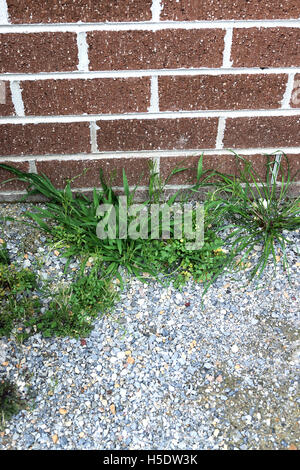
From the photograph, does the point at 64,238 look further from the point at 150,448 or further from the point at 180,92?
the point at 150,448

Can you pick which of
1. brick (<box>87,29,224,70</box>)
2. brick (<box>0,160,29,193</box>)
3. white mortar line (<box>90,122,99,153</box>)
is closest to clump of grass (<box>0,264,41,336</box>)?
brick (<box>0,160,29,193</box>)

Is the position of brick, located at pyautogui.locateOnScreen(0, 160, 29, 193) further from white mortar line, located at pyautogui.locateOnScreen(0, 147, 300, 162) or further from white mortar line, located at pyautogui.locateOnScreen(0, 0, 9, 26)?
white mortar line, located at pyautogui.locateOnScreen(0, 0, 9, 26)

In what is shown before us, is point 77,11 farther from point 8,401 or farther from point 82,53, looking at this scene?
point 8,401

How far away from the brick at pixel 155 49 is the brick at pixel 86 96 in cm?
7

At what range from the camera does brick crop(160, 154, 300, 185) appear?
2336 mm

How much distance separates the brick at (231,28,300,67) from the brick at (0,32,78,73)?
0.67m

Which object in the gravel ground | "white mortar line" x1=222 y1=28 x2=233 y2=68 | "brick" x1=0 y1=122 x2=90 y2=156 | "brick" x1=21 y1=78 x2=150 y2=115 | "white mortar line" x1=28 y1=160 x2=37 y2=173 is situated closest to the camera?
the gravel ground

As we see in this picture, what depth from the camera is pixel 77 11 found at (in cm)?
189

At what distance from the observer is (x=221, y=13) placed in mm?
1917

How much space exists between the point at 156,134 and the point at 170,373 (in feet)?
3.48

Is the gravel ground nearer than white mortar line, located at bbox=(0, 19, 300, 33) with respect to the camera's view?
Yes

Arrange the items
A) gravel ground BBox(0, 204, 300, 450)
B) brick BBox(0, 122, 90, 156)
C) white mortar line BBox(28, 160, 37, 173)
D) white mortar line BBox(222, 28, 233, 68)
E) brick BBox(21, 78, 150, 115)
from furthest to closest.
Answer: white mortar line BBox(28, 160, 37, 173) → brick BBox(0, 122, 90, 156) → brick BBox(21, 78, 150, 115) → white mortar line BBox(222, 28, 233, 68) → gravel ground BBox(0, 204, 300, 450)

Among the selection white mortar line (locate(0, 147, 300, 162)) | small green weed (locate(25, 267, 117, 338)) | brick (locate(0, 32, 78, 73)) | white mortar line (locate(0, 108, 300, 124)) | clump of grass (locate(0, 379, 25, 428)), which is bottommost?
clump of grass (locate(0, 379, 25, 428))

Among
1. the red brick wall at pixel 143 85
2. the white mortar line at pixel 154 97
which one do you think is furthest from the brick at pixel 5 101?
the white mortar line at pixel 154 97
